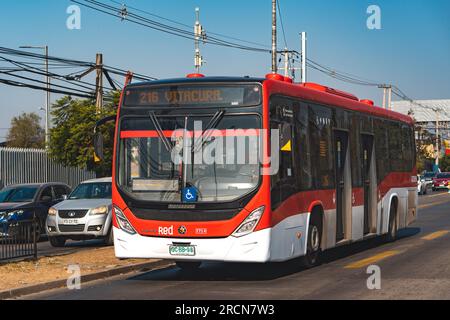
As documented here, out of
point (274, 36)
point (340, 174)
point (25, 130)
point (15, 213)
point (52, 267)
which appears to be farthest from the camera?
point (25, 130)

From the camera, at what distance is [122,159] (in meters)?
14.0

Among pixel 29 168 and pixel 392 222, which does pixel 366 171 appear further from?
pixel 29 168

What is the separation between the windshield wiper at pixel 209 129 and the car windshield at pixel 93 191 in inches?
381

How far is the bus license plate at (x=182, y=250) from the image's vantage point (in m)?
13.2

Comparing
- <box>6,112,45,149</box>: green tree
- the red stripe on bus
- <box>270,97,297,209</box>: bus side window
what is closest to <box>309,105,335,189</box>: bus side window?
<box>270,97,297,209</box>: bus side window

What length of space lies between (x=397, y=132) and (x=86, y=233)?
8182mm

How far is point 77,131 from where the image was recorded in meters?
34.5

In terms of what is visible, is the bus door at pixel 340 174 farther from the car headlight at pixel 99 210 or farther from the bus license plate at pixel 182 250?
the car headlight at pixel 99 210

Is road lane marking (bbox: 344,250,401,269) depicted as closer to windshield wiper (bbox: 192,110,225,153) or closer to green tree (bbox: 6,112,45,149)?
windshield wiper (bbox: 192,110,225,153)

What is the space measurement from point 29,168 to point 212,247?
26.0 m

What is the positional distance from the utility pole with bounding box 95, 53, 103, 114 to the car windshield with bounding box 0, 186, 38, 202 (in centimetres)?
929

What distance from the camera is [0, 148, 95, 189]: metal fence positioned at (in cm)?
3567

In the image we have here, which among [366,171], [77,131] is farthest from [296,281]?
[77,131]
